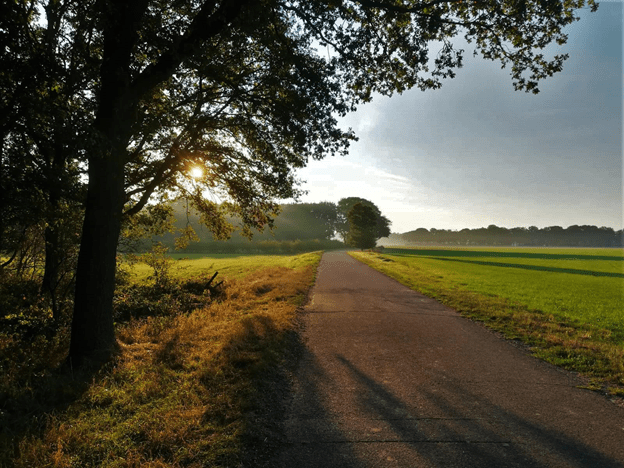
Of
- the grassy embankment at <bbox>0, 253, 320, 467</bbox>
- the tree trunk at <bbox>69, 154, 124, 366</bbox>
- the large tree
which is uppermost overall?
the large tree

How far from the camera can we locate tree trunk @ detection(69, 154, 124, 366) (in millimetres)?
5973

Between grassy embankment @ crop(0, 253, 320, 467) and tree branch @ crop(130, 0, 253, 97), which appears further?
tree branch @ crop(130, 0, 253, 97)

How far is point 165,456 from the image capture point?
3260 millimetres

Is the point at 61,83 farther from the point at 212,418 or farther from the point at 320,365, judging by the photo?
the point at 320,365

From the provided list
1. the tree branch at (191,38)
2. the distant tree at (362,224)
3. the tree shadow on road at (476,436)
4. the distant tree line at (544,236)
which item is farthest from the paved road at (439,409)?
the distant tree line at (544,236)

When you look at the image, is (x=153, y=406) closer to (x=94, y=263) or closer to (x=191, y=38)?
(x=94, y=263)

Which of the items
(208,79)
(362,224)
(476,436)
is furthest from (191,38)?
(362,224)

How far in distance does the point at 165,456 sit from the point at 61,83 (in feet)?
21.1

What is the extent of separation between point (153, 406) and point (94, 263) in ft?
10.7

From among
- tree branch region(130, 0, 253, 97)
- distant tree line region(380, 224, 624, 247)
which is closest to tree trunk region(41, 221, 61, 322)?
tree branch region(130, 0, 253, 97)

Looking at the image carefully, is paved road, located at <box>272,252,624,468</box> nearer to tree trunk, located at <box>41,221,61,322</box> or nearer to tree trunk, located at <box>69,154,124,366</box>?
tree trunk, located at <box>69,154,124,366</box>

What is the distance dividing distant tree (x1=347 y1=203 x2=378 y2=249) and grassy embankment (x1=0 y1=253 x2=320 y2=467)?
57798 millimetres

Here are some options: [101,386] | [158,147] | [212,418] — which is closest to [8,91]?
[158,147]

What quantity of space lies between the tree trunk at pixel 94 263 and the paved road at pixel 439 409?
4.17 meters
